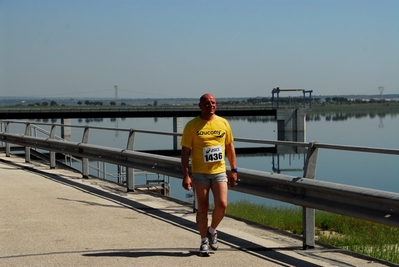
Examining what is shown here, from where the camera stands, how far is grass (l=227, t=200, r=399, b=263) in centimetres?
904

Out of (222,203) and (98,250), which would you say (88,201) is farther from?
(222,203)

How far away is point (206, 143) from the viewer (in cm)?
788

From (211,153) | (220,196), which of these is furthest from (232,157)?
(220,196)

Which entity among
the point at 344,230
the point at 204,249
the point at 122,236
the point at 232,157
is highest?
the point at 232,157

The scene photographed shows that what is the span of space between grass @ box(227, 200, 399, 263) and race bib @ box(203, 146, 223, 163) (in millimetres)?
2318

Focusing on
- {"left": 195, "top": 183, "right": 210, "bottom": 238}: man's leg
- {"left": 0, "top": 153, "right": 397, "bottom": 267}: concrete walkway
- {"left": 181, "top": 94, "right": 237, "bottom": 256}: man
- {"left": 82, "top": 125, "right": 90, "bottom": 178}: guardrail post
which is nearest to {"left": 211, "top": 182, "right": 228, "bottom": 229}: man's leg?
{"left": 181, "top": 94, "right": 237, "bottom": 256}: man

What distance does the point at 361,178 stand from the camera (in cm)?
3241

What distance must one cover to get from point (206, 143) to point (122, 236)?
2027 mm

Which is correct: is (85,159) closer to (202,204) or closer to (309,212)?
(202,204)

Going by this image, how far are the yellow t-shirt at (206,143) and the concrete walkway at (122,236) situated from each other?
3.28 ft

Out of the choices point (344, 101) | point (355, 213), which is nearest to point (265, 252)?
point (355, 213)

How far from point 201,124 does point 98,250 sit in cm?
190

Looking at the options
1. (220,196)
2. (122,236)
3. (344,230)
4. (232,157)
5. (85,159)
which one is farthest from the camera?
(85,159)

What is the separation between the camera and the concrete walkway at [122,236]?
767cm
